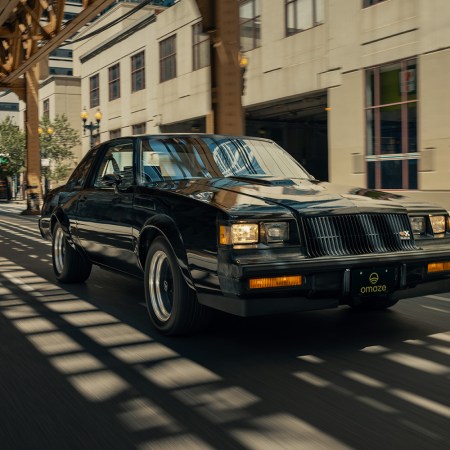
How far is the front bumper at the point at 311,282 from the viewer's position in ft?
14.6

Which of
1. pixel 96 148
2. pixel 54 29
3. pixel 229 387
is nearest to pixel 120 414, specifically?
pixel 229 387

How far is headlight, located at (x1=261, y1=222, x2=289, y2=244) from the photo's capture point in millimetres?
4598

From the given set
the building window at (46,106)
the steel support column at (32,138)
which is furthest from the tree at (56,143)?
the steel support column at (32,138)

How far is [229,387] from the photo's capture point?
13.2 ft

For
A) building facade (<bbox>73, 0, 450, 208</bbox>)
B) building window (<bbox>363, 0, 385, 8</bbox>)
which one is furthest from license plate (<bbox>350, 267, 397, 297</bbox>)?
building window (<bbox>363, 0, 385, 8</bbox>)

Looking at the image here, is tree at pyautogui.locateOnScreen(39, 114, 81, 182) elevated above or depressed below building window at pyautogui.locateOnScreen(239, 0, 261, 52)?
below

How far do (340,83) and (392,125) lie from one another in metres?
2.85

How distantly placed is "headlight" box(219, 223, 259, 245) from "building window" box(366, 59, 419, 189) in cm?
1601

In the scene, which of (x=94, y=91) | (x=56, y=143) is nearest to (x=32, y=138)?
(x=94, y=91)

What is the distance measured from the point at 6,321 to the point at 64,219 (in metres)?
2.09

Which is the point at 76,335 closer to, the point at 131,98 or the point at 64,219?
the point at 64,219

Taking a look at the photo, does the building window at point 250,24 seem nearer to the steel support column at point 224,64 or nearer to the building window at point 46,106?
the steel support column at point 224,64

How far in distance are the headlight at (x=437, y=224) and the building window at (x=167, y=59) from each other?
101ft

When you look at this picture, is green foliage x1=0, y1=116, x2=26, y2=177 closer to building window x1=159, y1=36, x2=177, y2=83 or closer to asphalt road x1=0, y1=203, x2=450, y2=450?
building window x1=159, y1=36, x2=177, y2=83
